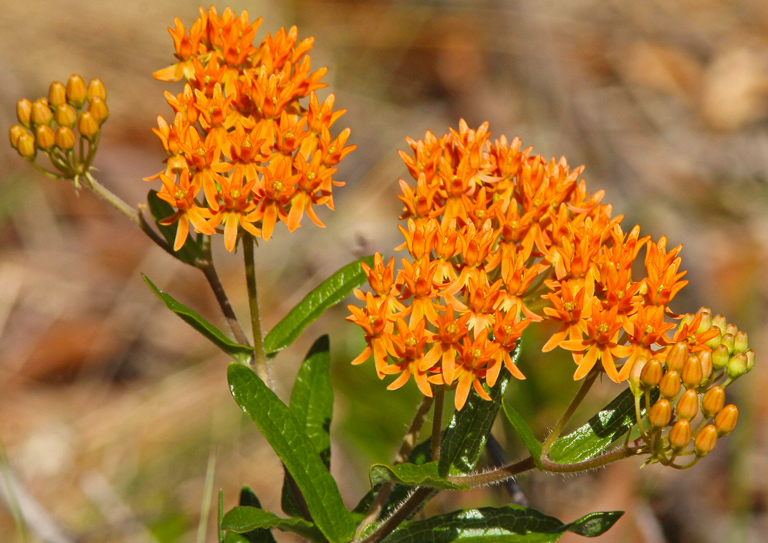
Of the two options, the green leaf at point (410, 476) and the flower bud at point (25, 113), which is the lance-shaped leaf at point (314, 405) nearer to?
the green leaf at point (410, 476)

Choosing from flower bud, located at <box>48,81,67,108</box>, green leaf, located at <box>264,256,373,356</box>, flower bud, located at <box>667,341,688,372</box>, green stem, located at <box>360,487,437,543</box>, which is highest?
flower bud, located at <box>48,81,67,108</box>

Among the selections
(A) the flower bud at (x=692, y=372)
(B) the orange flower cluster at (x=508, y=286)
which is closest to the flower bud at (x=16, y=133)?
(B) the orange flower cluster at (x=508, y=286)

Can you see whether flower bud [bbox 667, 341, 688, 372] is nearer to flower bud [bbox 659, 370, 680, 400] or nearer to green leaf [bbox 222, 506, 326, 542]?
flower bud [bbox 659, 370, 680, 400]

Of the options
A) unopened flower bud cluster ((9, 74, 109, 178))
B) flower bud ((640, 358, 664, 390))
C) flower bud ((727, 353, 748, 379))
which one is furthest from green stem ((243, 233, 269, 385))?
flower bud ((727, 353, 748, 379))

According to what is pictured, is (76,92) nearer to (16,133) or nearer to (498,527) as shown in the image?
(16,133)

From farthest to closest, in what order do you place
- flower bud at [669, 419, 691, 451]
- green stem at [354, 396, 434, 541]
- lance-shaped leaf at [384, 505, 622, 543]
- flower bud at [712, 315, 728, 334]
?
green stem at [354, 396, 434, 541]
flower bud at [712, 315, 728, 334]
lance-shaped leaf at [384, 505, 622, 543]
flower bud at [669, 419, 691, 451]

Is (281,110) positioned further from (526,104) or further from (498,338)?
(526,104)
